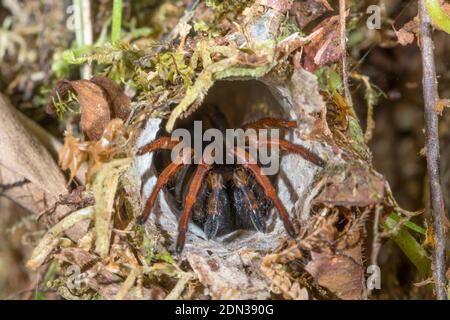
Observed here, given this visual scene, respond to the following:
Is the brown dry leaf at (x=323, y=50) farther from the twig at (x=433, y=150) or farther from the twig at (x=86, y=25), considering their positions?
the twig at (x=86, y=25)

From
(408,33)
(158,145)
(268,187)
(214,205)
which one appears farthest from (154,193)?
(408,33)

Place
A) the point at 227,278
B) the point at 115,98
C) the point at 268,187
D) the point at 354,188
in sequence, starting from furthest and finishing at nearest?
the point at 115,98 < the point at 268,187 < the point at 227,278 < the point at 354,188

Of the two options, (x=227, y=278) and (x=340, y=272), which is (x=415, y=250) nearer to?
(x=340, y=272)

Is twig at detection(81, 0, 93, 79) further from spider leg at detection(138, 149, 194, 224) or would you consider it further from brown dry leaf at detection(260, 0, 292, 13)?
brown dry leaf at detection(260, 0, 292, 13)

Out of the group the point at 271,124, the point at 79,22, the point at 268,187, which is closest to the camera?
the point at 268,187

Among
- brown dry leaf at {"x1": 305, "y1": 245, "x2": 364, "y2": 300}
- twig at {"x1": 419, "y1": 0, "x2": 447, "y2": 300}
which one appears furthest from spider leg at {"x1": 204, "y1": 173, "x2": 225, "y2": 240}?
twig at {"x1": 419, "y1": 0, "x2": 447, "y2": 300}

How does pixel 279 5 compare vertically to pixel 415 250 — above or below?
above
